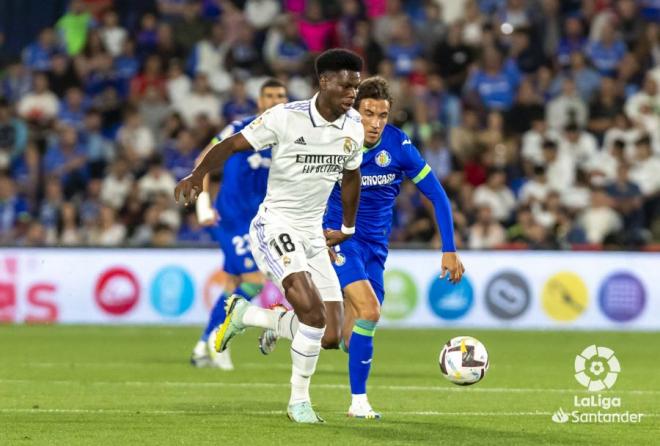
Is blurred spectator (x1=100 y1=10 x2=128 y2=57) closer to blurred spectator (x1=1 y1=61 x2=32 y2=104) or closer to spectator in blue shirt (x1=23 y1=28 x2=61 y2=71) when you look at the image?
spectator in blue shirt (x1=23 y1=28 x2=61 y2=71)

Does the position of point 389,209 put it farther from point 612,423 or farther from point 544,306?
point 544,306

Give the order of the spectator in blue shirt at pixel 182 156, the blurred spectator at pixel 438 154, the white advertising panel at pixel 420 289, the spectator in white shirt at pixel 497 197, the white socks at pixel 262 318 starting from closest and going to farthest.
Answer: the white socks at pixel 262 318 → the white advertising panel at pixel 420 289 → the spectator in white shirt at pixel 497 197 → the blurred spectator at pixel 438 154 → the spectator in blue shirt at pixel 182 156

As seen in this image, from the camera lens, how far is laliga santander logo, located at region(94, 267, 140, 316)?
62.8ft

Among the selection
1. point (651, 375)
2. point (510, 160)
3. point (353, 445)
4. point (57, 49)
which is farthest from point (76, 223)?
point (353, 445)

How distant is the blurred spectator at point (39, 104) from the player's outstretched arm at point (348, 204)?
13.2m

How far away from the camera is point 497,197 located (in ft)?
69.2

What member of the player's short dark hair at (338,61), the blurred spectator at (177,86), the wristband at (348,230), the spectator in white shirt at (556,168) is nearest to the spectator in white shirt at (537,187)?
the spectator in white shirt at (556,168)

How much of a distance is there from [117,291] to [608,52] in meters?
9.25

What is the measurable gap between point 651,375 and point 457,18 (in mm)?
11523

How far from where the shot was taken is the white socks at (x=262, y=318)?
33.0 feet

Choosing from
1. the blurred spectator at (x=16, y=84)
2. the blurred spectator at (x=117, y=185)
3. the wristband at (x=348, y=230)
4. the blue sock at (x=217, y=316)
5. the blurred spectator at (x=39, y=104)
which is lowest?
the blue sock at (x=217, y=316)

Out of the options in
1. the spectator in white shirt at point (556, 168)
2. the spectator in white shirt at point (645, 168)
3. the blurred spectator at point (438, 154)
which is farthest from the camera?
the blurred spectator at point (438, 154)

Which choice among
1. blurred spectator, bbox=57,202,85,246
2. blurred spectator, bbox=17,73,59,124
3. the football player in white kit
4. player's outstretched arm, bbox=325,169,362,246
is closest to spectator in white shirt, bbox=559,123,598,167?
blurred spectator, bbox=57,202,85,246

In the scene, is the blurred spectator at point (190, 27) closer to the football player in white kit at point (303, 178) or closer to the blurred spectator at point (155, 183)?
the blurred spectator at point (155, 183)
